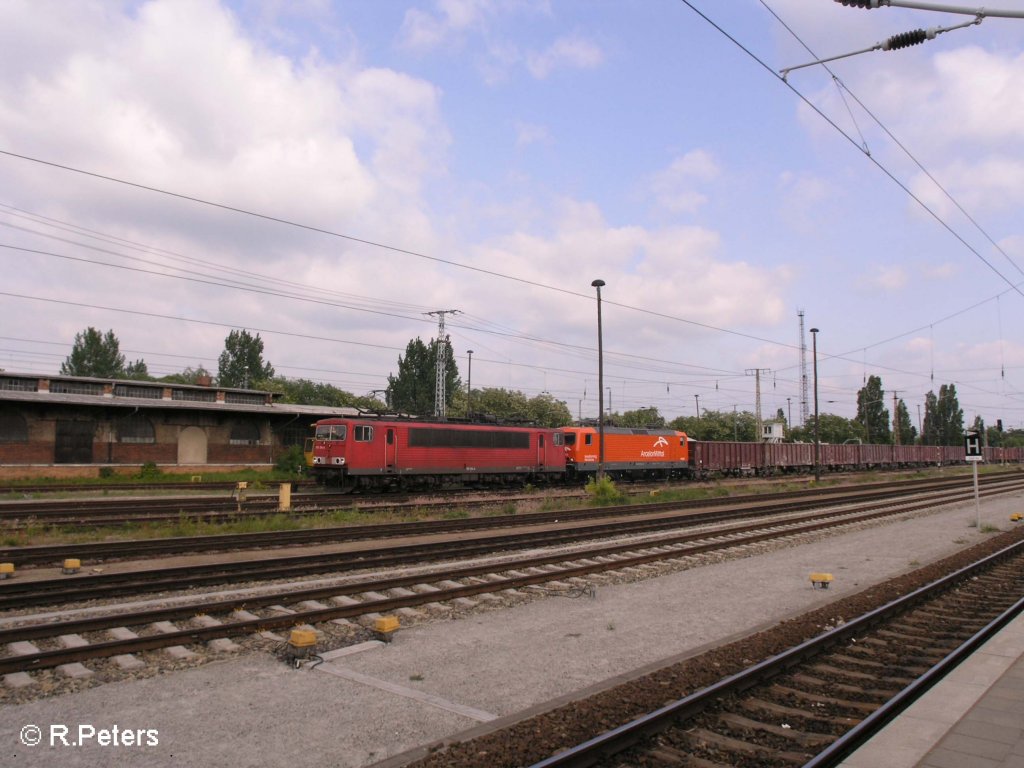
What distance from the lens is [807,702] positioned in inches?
256

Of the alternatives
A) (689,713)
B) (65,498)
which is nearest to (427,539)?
(689,713)

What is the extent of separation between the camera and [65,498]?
26328mm

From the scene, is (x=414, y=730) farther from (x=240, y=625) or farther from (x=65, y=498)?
(x=65, y=498)

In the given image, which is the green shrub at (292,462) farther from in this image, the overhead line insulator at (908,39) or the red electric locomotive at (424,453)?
the overhead line insulator at (908,39)

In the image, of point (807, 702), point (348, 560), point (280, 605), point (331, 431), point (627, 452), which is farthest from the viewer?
point (627, 452)

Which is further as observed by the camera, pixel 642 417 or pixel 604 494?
pixel 642 417

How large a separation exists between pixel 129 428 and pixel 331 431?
13877 millimetres

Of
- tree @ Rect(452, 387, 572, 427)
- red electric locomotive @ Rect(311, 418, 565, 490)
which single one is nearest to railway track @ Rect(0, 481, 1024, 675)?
red electric locomotive @ Rect(311, 418, 565, 490)

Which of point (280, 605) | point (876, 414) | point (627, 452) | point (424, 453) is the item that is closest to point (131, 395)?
point (424, 453)

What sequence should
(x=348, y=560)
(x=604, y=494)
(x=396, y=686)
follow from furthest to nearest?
(x=604, y=494) → (x=348, y=560) → (x=396, y=686)

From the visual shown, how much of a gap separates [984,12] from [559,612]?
30.2ft

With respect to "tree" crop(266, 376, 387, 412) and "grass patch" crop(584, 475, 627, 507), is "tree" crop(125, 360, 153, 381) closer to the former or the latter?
"tree" crop(266, 376, 387, 412)

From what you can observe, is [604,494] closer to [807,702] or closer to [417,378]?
[807,702]

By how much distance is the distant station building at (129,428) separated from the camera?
32.3m
